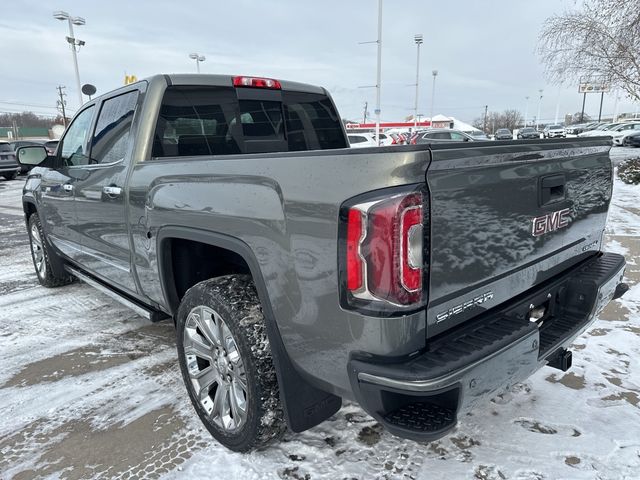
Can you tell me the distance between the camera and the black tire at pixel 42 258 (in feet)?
16.2

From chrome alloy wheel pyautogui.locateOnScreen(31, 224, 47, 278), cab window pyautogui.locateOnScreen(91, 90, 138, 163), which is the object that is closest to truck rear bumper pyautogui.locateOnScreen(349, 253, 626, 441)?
cab window pyautogui.locateOnScreen(91, 90, 138, 163)

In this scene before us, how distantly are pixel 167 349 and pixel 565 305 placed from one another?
2.81m

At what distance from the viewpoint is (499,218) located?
186cm

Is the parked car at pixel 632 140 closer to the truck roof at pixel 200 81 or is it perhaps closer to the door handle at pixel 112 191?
the truck roof at pixel 200 81

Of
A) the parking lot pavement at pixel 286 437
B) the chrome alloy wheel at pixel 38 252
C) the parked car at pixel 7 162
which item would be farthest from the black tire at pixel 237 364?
the parked car at pixel 7 162

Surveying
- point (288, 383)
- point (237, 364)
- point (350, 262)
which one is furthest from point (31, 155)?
point (350, 262)

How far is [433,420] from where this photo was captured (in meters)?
1.62

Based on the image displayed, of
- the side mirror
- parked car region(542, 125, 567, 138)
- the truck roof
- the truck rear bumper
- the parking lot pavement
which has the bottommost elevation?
the parking lot pavement

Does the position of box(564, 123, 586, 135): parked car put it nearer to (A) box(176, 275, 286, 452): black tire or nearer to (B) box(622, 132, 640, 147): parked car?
(B) box(622, 132, 640, 147): parked car

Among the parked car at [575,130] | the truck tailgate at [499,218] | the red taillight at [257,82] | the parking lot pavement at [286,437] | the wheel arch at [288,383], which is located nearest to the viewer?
the truck tailgate at [499,218]

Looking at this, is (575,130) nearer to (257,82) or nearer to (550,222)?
(257,82)

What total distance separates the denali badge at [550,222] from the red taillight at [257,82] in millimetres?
2363

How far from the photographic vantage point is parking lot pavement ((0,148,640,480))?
7.29 ft

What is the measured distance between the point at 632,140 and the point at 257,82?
3191 centimetres
